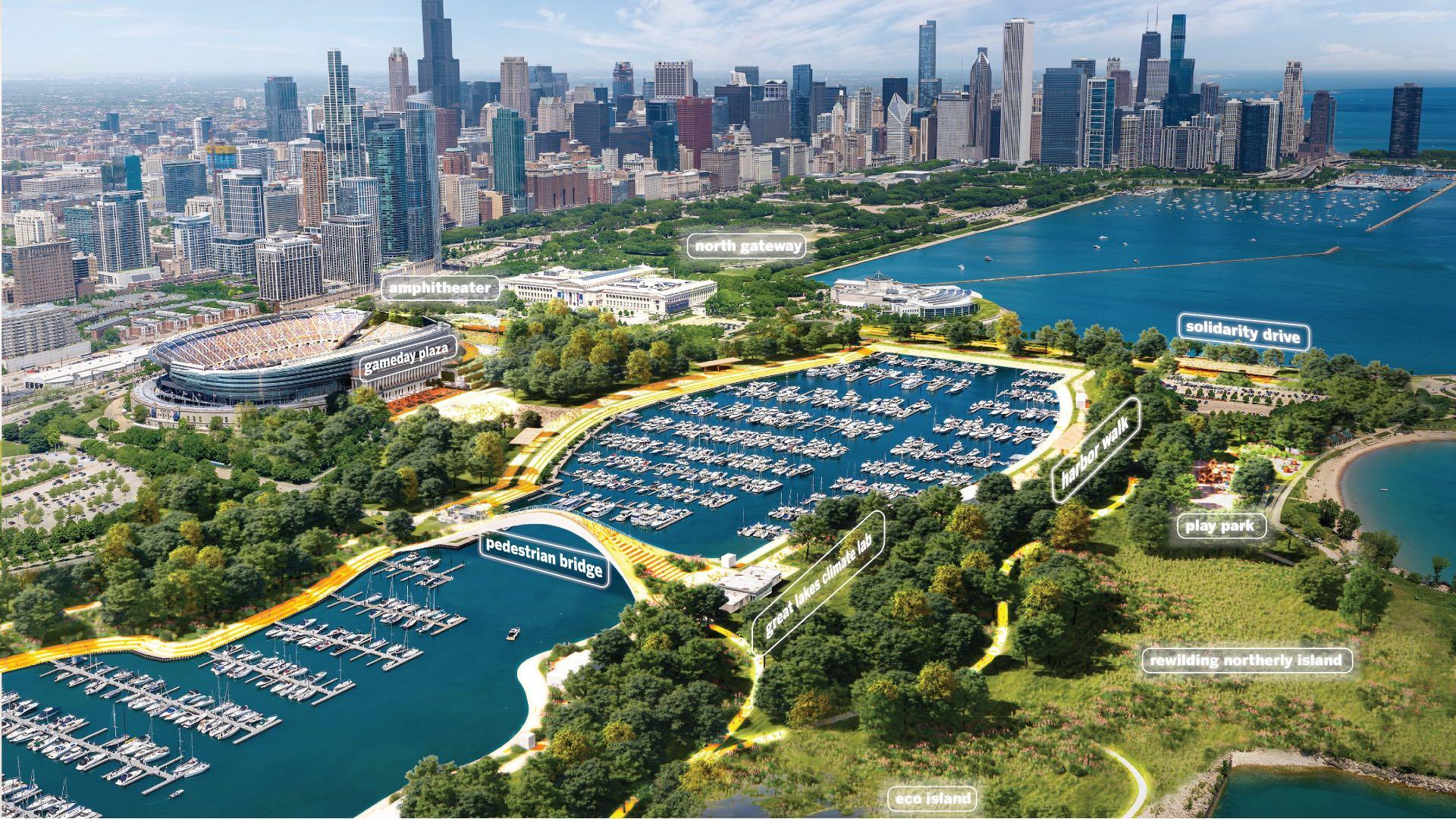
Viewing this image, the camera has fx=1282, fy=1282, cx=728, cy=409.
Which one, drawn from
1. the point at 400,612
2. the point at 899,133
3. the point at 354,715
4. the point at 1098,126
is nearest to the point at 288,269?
the point at 400,612

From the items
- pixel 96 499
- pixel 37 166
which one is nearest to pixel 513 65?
pixel 37 166

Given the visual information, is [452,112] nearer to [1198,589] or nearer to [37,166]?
[37,166]

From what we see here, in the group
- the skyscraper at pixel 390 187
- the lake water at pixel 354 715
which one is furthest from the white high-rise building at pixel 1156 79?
the lake water at pixel 354 715

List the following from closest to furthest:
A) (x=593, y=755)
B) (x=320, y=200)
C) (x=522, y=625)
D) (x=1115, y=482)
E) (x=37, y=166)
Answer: (x=593, y=755) → (x=522, y=625) → (x=1115, y=482) → (x=320, y=200) → (x=37, y=166)

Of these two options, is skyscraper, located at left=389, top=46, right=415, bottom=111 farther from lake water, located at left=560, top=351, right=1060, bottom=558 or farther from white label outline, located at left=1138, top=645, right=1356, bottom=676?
white label outline, located at left=1138, top=645, right=1356, bottom=676

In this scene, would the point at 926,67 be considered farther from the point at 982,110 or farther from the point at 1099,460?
the point at 1099,460

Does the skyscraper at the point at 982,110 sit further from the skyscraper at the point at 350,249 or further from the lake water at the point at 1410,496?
the lake water at the point at 1410,496
